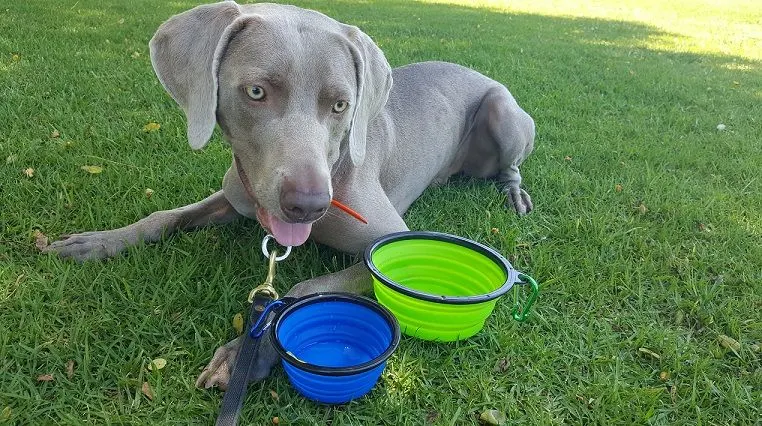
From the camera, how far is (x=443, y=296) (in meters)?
2.11

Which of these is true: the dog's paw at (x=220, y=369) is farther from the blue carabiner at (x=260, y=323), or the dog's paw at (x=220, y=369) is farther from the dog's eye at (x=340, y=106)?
the dog's eye at (x=340, y=106)

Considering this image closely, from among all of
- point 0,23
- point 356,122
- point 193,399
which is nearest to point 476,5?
point 0,23

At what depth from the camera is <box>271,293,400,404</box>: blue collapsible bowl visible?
1883 millimetres

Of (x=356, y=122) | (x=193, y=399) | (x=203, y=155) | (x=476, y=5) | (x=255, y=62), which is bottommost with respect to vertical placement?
(x=476, y=5)

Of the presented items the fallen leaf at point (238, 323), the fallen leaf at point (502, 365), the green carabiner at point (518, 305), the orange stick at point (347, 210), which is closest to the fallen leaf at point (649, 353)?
the green carabiner at point (518, 305)

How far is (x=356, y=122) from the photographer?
2416 millimetres

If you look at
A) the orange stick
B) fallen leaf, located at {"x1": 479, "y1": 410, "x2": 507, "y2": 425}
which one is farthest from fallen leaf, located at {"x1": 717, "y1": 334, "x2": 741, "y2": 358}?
the orange stick

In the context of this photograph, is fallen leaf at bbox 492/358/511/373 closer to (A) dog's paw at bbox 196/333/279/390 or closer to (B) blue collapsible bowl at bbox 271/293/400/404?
(B) blue collapsible bowl at bbox 271/293/400/404

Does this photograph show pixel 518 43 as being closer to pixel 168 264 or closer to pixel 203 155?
pixel 203 155

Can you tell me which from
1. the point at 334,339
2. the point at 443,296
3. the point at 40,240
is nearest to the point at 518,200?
the point at 443,296

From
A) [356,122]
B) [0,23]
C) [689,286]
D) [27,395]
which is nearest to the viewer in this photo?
[27,395]

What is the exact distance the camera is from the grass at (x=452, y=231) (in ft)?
6.67

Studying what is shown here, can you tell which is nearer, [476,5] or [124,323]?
[124,323]

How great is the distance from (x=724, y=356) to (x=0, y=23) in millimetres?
6447
